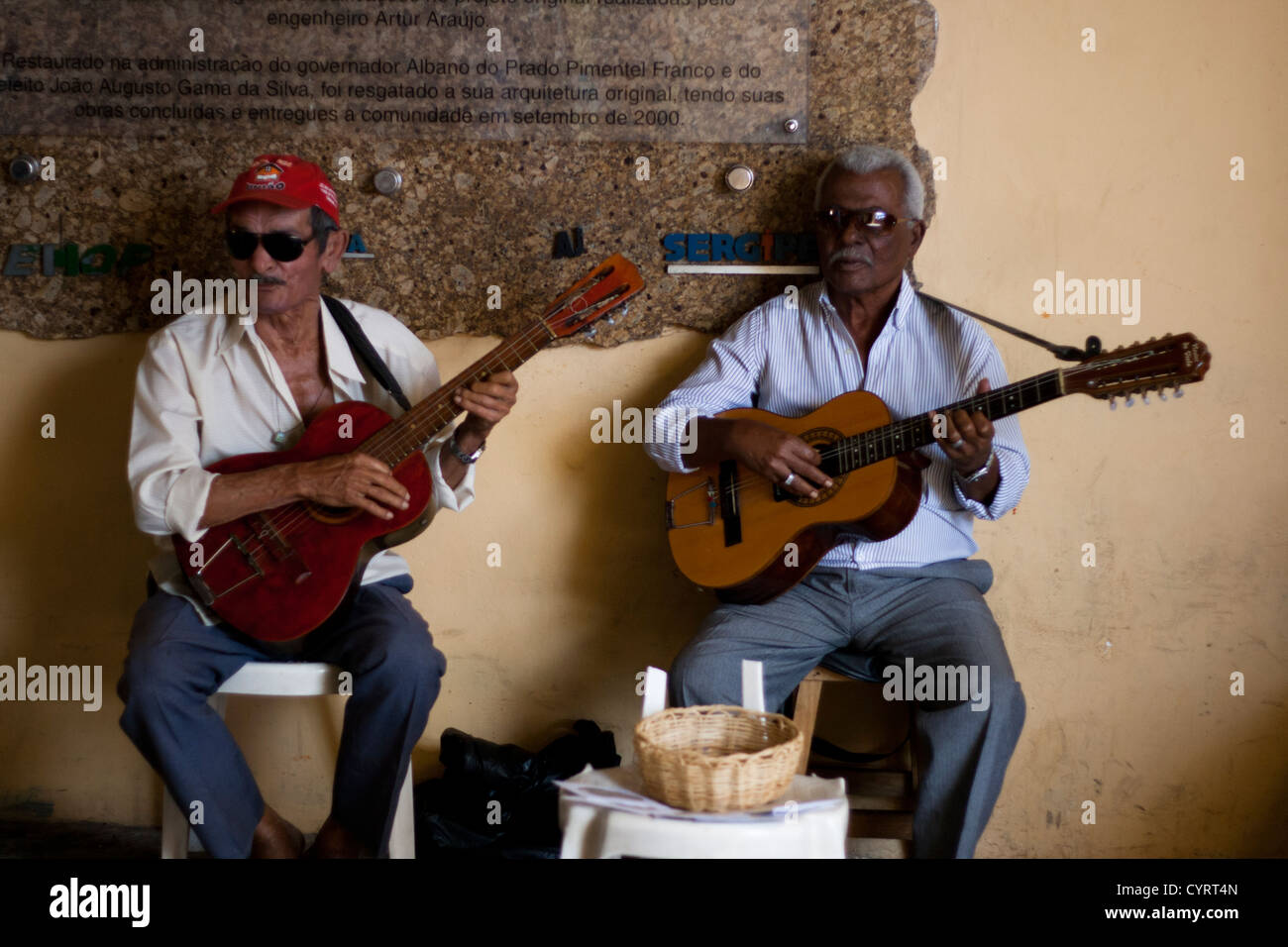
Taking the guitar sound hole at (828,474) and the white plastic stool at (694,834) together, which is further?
the guitar sound hole at (828,474)

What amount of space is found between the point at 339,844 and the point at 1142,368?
207 centimetres

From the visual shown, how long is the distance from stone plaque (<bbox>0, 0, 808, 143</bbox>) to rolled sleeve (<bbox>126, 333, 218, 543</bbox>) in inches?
30.5

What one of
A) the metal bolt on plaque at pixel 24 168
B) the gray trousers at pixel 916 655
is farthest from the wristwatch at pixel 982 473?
the metal bolt on plaque at pixel 24 168

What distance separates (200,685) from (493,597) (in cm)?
87

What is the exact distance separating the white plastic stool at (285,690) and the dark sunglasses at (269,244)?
0.97 m

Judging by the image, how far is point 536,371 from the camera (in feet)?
10.3

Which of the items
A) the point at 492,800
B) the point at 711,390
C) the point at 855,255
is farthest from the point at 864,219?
the point at 492,800

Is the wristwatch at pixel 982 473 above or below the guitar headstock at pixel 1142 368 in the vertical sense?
below

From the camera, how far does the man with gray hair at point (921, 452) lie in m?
2.53

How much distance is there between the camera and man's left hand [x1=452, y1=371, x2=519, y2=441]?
2.61 m

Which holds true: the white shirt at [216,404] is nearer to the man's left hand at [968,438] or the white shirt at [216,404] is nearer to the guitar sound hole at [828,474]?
the guitar sound hole at [828,474]

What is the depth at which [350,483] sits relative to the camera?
254cm

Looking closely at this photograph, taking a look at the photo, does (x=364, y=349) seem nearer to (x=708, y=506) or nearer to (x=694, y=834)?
(x=708, y=506)

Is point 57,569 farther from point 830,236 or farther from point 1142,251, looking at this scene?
point 1142,251
